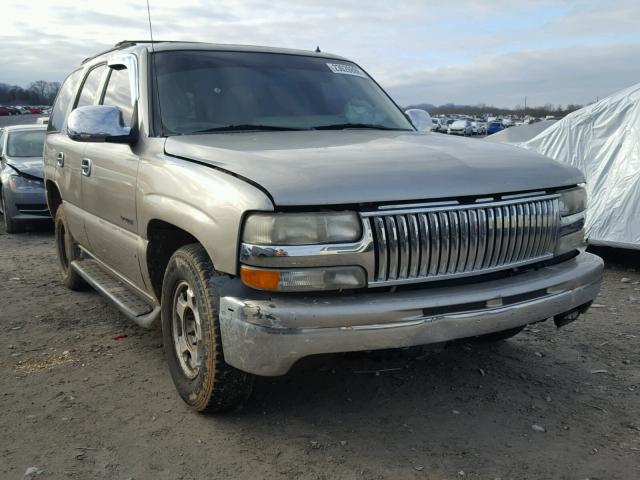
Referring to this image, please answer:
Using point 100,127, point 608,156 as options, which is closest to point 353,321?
point 100,127

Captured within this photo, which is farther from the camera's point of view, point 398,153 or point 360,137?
point 360,137

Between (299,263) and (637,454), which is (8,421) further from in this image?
(637,454)

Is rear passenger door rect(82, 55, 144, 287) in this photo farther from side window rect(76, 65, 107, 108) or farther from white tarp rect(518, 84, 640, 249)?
white tarp rect(518, 84, 640, 249)

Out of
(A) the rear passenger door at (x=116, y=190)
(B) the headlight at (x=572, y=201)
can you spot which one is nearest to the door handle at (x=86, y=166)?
(A) the rear passenger door at (x=116, y=190)

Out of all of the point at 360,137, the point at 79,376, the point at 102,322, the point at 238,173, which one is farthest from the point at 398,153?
the point at 102,322

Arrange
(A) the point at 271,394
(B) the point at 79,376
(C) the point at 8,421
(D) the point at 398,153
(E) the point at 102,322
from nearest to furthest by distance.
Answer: (D) the point at 398,153
(C) the point at 8,421
(A) the point at 271,394
(B) the point at 79,376
(E) the point at 102,322

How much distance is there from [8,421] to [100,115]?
1738 millimetres

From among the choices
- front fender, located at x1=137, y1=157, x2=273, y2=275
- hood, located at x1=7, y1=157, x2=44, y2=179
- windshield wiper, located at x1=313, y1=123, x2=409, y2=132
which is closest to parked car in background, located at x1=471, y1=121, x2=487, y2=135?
hood, located at x1=7, y1=157, x2=44, y2=179

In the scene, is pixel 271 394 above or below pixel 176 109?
below

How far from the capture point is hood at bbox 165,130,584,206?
2.66m

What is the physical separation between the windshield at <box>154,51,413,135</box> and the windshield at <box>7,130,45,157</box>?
735 centimetres

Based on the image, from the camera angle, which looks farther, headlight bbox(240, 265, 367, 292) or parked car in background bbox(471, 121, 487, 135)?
parked car in background bbox(471, 121, 487, 135)

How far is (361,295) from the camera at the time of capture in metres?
2.70

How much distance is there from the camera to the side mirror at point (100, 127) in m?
3.63
